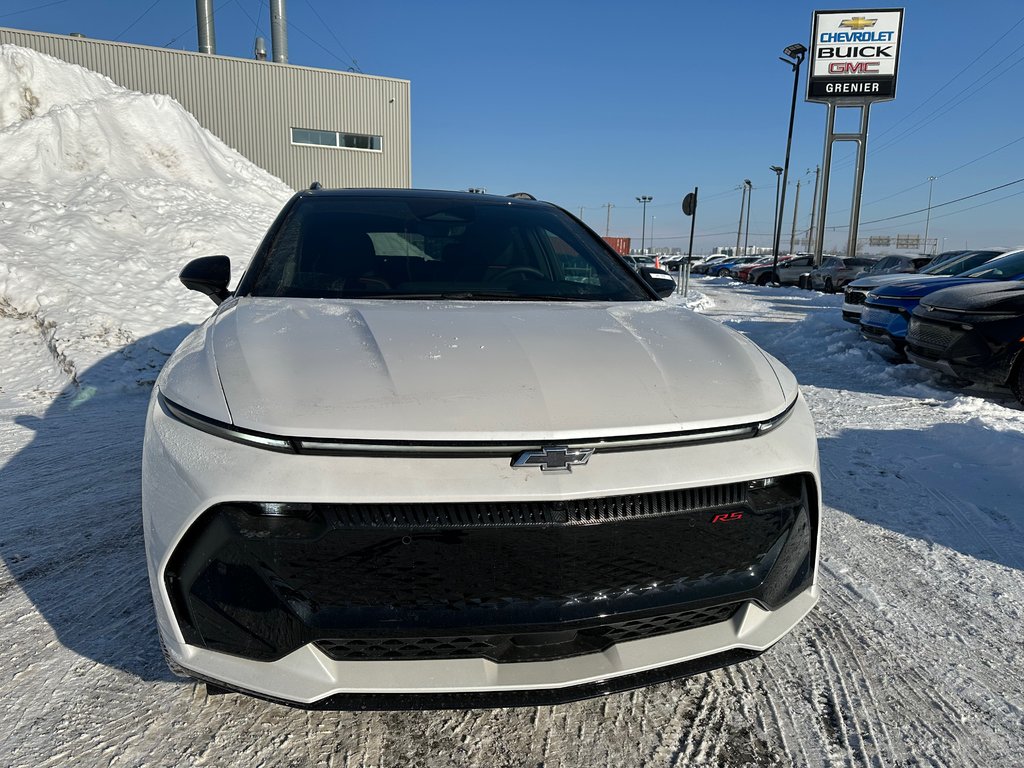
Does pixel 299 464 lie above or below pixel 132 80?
below

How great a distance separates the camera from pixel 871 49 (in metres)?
30.1

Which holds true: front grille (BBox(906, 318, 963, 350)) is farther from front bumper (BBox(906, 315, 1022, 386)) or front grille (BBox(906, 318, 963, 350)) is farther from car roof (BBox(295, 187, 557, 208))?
car roof (BBox(295, 187, 557, 208))

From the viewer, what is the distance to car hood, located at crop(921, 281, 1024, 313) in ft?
18.3

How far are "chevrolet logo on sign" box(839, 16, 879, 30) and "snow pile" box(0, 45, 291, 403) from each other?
2764 centimetres

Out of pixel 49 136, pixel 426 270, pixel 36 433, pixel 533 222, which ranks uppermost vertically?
pixel 49 136

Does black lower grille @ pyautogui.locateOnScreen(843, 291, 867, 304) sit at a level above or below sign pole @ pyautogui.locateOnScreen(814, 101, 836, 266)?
below

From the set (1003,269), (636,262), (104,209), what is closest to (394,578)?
(1003,269)

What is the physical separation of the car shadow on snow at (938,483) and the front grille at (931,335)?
1410 mm

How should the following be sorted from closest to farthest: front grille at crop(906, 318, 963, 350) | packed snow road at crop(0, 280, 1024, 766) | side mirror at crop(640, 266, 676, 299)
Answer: packed snow road at crop(0, 280, 1024, 766), side mirror at crop(640, 266, 676, 299), front grille at crop(906, 318, 963, 350)

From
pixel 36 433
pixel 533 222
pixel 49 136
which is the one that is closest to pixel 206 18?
pixel 49 136

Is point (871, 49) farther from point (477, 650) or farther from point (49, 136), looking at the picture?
point (477, 650)

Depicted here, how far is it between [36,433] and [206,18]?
2470 cm

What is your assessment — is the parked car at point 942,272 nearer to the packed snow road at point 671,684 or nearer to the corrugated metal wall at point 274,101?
the packed snow road at point 671,684

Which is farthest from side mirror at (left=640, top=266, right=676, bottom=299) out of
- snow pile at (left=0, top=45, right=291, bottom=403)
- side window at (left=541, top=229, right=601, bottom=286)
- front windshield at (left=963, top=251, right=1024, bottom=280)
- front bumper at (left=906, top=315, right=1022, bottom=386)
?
front windshield at (left=963, top=251, right=1024, bottom=280)
